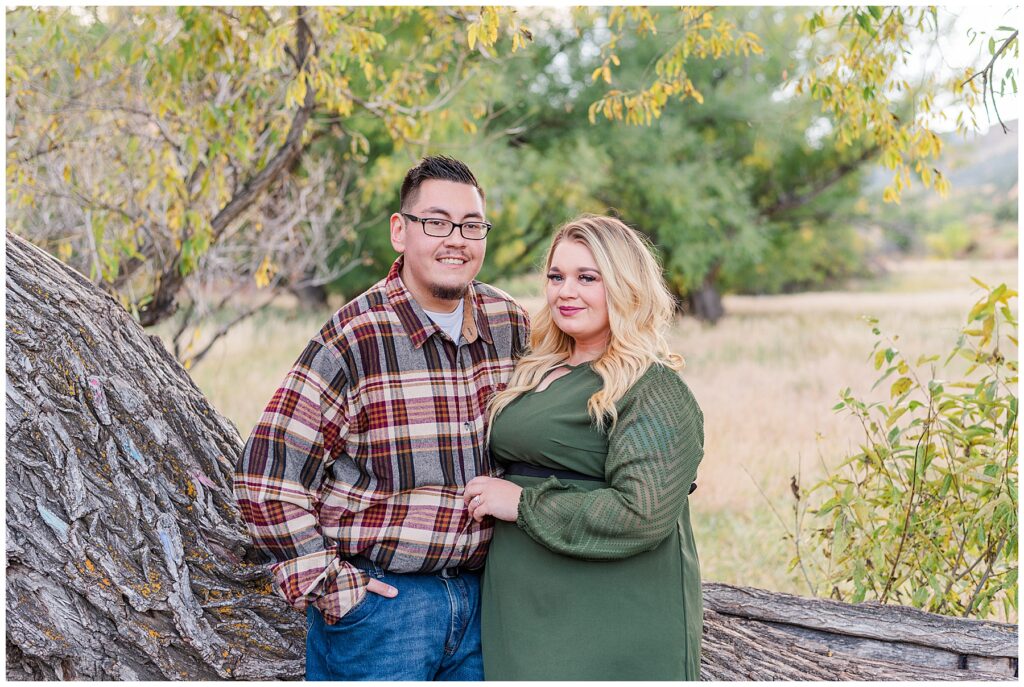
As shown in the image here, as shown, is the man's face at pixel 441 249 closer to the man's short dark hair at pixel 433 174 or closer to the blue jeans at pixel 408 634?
the man's short dark hair at pixel 433 174

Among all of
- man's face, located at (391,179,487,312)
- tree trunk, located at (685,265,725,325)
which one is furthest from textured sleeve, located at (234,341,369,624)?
tree trunk, located at (685,265,725,325)

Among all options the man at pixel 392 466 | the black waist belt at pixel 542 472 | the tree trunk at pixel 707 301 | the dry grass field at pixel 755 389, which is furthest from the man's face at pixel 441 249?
the tree trunk at pixel 707 301

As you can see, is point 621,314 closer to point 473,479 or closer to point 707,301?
point 473,479

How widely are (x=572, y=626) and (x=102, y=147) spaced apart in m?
5.68

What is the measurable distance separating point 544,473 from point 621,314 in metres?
0.49

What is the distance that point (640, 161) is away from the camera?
14.5 meters

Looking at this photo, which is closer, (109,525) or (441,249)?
(441,249)

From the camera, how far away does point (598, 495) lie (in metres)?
2.28

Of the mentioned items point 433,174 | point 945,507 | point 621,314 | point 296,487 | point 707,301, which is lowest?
point 945,507

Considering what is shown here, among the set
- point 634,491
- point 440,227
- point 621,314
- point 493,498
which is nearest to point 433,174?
point 440,227

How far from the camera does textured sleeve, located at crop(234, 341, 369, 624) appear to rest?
2307mm

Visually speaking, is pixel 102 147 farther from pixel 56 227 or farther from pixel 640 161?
pixel 640 161

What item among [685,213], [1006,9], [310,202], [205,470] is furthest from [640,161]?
[205,470]

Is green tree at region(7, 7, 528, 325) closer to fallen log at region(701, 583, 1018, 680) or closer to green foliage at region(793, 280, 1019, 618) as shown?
green foliage at region(793, 280, 1019, 618)
